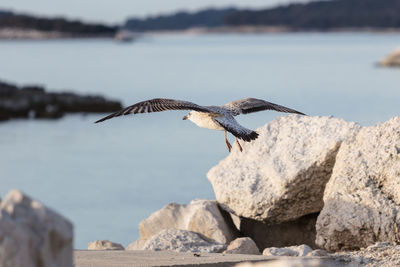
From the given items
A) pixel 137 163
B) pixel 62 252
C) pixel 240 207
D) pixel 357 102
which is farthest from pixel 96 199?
pixel 357 102

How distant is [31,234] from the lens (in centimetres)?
380

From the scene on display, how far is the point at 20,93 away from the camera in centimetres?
3803

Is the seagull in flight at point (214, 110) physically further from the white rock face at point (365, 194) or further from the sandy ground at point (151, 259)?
the sandy ground at point (151, 259)

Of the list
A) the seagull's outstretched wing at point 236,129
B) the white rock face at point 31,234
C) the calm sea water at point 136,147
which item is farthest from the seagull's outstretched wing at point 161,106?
the calm sea water at point 136,147

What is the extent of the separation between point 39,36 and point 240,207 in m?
175

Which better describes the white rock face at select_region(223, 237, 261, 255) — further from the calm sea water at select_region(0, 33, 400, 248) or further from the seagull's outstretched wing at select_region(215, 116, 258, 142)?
the calm sea water at select_region(0, 33, 400, 248)

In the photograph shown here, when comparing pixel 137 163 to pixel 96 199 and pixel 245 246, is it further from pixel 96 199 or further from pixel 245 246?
pixel 245 246

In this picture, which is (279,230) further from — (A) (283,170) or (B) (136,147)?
(B) (136,147)

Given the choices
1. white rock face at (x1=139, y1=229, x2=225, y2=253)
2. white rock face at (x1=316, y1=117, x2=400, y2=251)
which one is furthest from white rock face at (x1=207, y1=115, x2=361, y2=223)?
white rock face at (x1=139, y1=229, x2=225, y2=253)

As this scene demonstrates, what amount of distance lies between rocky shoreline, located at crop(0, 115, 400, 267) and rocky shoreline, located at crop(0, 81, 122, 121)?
81.4 ft

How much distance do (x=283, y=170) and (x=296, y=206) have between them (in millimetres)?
462

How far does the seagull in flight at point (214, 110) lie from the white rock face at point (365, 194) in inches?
34.8

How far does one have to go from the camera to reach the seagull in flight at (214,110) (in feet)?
24.5

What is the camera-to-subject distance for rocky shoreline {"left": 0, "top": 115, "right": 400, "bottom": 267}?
Answer: 7.12 m
